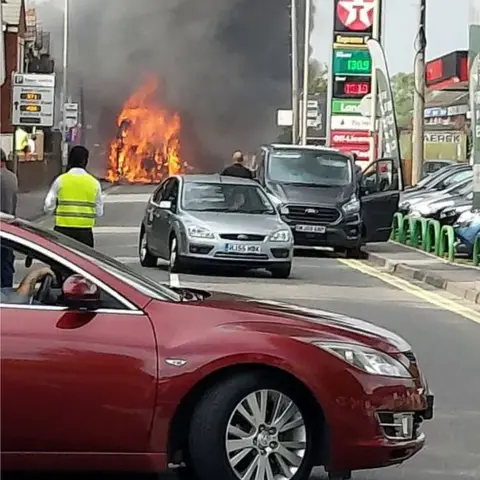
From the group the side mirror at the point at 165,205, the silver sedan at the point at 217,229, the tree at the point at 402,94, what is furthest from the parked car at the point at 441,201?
the tree at the point at 402,94

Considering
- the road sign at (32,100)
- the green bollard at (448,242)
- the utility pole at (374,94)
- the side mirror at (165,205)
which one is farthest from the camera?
the utility pole at (374,94)

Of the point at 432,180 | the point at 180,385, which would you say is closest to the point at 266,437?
the point at 180,385

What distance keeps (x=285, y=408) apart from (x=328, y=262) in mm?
15458

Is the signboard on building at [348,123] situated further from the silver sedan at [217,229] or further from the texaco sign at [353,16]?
the silver sedan at [217,229]

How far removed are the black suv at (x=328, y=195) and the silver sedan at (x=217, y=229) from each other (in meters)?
3.57

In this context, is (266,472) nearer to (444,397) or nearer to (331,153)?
(444,397)

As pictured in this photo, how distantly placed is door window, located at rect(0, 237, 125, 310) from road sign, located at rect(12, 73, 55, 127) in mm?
24284

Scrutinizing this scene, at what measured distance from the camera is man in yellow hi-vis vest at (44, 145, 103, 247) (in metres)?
12.4

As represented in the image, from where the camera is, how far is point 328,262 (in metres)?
21.3

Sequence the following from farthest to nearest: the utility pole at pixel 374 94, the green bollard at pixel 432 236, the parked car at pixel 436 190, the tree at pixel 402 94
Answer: the tree at pixel 402 94
the utility pole at pixel 374 94
the parked car at pixel 436 190
the green bollard at pixel 432 236

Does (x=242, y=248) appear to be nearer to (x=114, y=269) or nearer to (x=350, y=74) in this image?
(x=114, y=269)

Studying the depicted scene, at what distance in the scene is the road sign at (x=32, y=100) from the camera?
29.9m

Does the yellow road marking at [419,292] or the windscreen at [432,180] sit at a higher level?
the windscreen at [432,180]

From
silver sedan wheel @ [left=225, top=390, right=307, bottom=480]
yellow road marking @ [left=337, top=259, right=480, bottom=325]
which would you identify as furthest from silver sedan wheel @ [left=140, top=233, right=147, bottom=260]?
silver sedan wheel @ [left=225, top=390, right=307, bottom=480]
